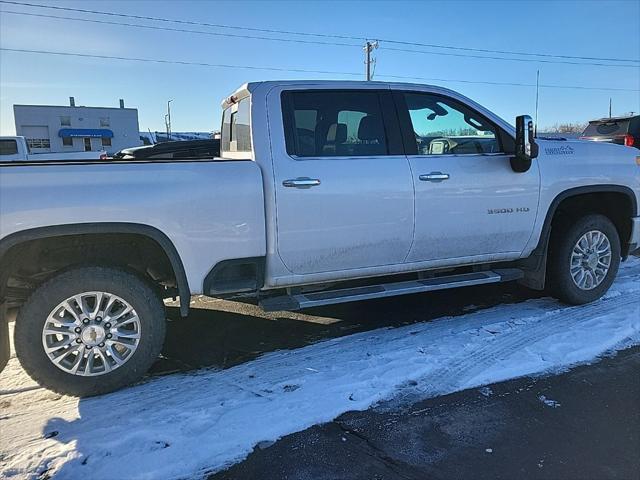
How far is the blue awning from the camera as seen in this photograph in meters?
59.8

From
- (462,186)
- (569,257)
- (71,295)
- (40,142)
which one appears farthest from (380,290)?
(40,142)

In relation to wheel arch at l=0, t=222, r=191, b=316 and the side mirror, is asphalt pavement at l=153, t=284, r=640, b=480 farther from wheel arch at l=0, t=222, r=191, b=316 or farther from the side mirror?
the side mirror

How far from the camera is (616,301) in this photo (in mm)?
5090

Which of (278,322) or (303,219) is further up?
(303,219)

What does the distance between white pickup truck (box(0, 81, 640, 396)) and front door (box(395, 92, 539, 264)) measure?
13 millimetres

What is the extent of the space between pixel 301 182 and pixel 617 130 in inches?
441

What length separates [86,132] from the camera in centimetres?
6128

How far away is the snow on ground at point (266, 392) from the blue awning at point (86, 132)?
6329cm

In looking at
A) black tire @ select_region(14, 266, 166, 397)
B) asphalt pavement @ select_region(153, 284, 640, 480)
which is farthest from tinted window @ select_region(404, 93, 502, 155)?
black tire @ select_region(14, 266, 166, 397)

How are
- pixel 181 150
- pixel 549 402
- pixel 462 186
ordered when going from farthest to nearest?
pixel 181 150, pixel 462 186, pixel 549 402

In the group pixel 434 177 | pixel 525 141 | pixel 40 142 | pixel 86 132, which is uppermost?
pixel 86 132

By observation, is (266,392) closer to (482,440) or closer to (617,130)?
(482,440)

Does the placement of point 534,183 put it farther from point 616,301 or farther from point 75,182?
point 75,182

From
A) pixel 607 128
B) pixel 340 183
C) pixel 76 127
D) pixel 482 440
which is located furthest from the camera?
pixel 76 127
